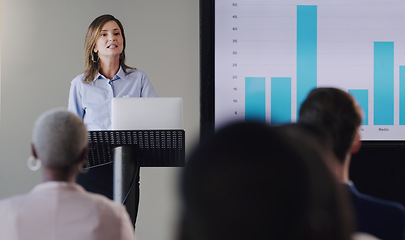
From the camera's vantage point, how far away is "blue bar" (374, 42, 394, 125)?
2.92m

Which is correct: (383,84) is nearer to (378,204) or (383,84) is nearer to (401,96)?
(401,96)

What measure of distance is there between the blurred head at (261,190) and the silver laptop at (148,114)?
5.83 feet

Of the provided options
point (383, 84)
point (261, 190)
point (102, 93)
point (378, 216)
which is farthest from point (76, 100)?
point (261, 190)

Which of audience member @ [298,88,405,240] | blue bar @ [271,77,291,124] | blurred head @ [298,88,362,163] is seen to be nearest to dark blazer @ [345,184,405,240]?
audience member @ [298,88,405,240]

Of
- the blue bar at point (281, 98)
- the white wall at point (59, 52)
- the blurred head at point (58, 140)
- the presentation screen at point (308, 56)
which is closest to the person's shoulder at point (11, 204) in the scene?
the blurred head at point (58, 140)

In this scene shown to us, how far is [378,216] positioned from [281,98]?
156cm

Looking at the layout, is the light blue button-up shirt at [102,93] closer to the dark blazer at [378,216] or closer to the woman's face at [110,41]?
the woman's face at [110,41]

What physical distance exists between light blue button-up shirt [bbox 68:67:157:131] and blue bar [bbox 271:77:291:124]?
0.92m

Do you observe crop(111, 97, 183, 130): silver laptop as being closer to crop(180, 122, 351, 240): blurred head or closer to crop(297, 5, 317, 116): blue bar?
crop(297, 5, 317, 116): blue bar

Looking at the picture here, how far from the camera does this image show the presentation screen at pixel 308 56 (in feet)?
9.43

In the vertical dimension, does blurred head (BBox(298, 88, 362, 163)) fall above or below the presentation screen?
below

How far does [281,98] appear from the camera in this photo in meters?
2.89

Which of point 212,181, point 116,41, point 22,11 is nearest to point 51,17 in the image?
point 22,11

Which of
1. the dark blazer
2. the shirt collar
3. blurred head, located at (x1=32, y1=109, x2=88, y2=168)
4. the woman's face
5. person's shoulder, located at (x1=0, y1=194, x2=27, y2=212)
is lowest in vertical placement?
the dark blazer
